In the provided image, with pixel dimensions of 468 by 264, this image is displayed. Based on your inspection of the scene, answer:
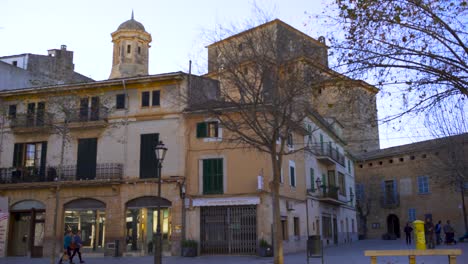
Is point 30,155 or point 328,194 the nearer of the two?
point 30,155

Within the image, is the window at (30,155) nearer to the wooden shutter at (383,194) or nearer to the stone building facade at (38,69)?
the stone building facade at (38,69)

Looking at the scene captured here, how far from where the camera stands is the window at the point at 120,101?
3036 cm

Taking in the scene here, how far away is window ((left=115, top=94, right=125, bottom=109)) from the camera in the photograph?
30359 millimetres

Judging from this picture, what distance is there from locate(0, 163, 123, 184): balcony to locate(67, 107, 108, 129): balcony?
2364 mm

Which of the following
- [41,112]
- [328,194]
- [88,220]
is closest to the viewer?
[41,112]

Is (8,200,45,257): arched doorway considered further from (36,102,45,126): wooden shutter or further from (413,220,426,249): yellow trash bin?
(413,220,426,249): yellow trash bin

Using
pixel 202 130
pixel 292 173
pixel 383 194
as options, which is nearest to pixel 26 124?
pixel 202 130

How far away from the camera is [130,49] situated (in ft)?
174

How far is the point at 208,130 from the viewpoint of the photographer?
28859 millimetres

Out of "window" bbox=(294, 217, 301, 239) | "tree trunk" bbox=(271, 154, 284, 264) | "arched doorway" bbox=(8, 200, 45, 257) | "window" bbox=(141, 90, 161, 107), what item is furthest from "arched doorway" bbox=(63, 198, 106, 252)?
"tree trunk" bbox=(271, 154, 284, 264)

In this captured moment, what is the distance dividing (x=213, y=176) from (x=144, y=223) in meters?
4.63

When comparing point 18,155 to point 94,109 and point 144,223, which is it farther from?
point 144,223

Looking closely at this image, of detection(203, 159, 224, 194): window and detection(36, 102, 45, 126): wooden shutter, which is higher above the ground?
detection(36, 102, 45, 126): wooden shutter

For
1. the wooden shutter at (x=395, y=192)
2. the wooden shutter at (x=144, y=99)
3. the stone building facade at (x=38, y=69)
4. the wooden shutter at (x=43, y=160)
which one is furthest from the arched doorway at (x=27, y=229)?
the wooden shutter at (x=395, y=192)
